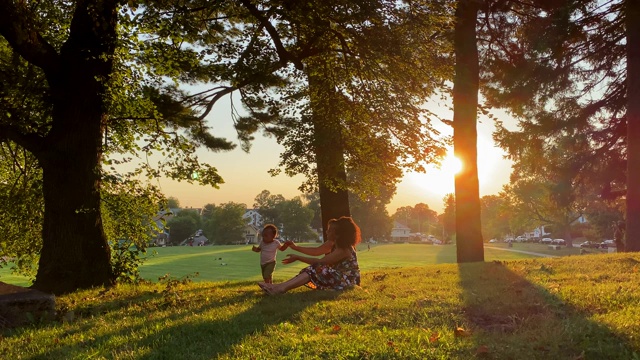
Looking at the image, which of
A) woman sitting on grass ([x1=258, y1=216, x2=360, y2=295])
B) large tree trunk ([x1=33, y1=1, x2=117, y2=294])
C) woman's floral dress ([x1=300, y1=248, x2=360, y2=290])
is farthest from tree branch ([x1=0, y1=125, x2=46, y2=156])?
woman's floral dress ([x1=300, y1=248, x2=360, y2=290])

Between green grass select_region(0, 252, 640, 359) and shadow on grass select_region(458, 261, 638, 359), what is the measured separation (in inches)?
0.4

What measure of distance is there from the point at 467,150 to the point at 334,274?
26.8 ft

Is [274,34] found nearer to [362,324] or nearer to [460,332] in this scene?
[362,324]

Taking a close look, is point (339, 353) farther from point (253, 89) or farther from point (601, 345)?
point (253, 89)

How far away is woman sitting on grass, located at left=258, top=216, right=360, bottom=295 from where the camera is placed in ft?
24.1

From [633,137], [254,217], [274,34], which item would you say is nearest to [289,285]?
[274,34]

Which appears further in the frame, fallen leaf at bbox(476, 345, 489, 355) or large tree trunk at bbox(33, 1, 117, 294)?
large tree trunk at bbox(33, 1, 117, 294)

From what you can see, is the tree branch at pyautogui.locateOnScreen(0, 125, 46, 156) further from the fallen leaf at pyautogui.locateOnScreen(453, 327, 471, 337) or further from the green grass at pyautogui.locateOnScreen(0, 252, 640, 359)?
the fallen leaf at pyautogui.locateOnScreen(453, 327, 471, 337)

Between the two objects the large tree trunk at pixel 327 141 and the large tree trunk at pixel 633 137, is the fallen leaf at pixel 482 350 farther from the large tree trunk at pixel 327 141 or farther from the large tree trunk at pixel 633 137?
the large tree trunk at pixel 633 137

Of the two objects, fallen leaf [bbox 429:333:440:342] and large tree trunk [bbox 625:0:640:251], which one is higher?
large tree trunk [bbox 625:0:640:251]

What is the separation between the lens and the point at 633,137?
17766 millimetres

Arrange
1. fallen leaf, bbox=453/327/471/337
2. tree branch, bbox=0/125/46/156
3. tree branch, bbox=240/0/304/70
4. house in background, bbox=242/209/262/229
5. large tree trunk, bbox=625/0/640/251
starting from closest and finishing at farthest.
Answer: fallen leaf, bbox=453/327/471/337 → tree branch, bbox=0/125/46/156 → tree branch, bbox=240/0/304/70 → large tree trunk, bbox=625/0/640/251 → house in background, bbox=242/209/262/229

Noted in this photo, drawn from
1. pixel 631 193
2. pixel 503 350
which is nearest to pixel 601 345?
pixel 503 350

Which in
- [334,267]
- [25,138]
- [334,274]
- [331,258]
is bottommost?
[334,274]
